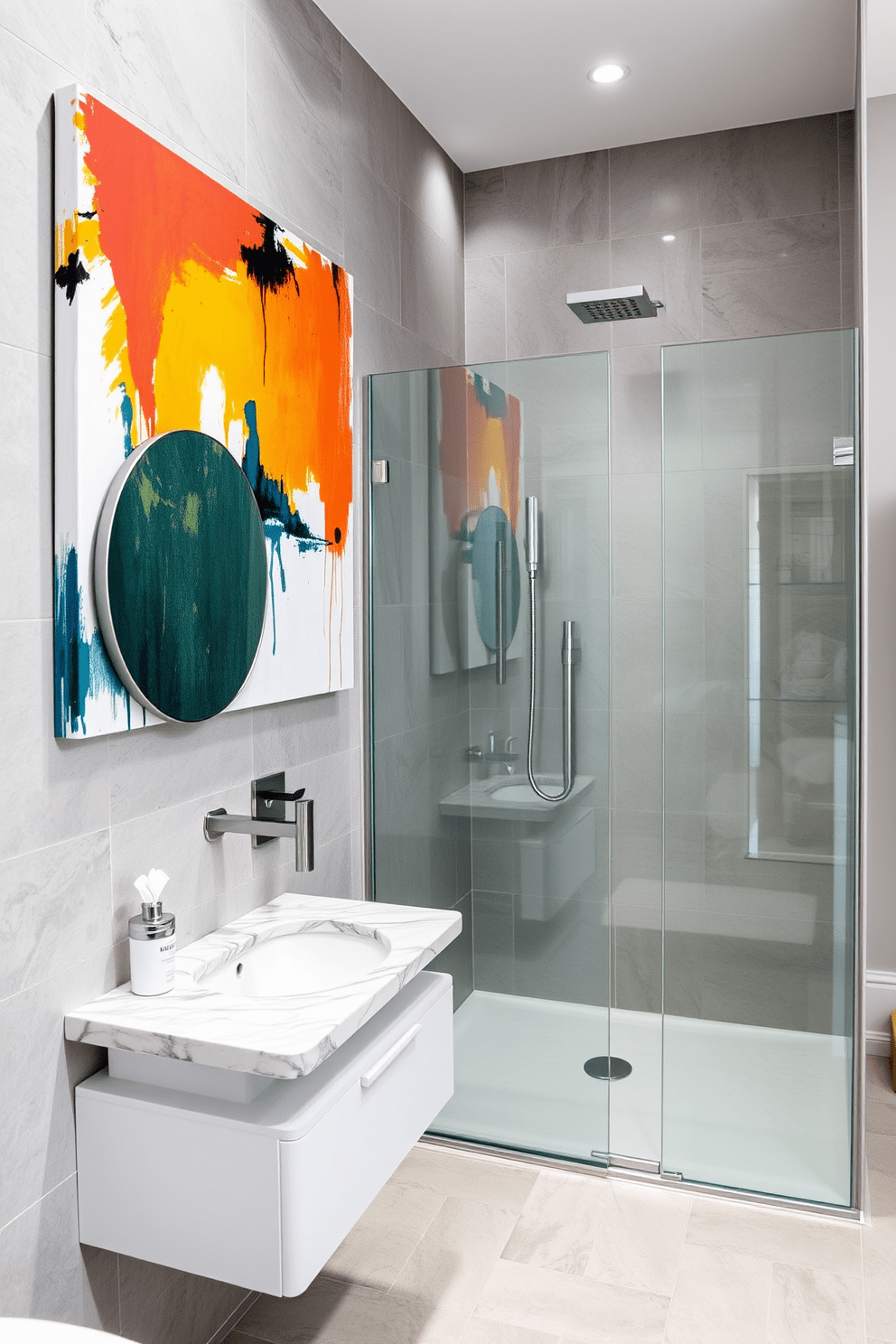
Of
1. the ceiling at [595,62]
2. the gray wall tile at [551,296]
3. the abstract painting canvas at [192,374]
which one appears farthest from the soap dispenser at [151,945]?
the gray wall tile at [551,296]

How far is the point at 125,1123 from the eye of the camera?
1539mm

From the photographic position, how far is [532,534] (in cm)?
248

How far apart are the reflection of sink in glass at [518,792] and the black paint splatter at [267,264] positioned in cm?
116

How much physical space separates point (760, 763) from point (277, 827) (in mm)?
1131

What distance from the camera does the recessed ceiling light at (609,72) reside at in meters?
2.63

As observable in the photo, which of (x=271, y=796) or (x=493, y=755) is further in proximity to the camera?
(x=493, y=755)

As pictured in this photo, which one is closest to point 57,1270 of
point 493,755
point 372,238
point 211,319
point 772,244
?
point 493,755

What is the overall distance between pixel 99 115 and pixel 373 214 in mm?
1193

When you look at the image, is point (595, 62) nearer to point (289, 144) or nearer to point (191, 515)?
point (289, 144)

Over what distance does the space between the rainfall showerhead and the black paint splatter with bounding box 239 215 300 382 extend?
0.80 meters

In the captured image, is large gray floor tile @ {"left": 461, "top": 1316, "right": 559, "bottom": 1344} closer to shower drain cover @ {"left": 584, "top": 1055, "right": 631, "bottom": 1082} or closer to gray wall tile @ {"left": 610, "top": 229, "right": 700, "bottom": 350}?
shower drain cover @ {"left": 584, "top": 1055, "right": 631, "bottom": 1082}

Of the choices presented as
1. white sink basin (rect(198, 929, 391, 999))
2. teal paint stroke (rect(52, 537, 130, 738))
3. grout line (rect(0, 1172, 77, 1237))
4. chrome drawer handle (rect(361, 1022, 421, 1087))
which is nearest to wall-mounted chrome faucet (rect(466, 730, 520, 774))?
white sink basin (rect(198, 929, 391, 999))

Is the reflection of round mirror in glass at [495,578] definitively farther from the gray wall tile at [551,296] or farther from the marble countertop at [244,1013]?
the gray wall tile at [551,296]

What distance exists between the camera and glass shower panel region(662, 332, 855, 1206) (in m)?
2.26
